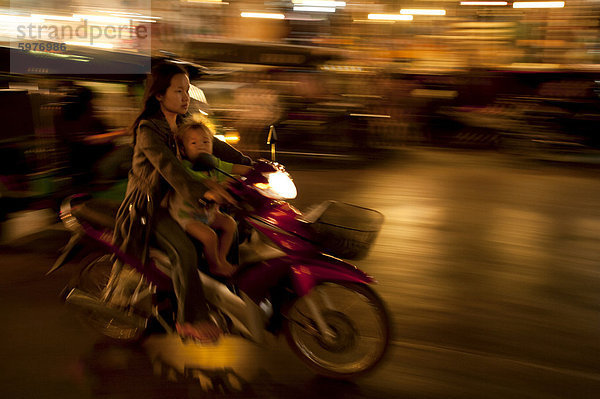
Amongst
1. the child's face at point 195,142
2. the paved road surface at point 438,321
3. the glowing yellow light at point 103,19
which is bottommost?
the paved road surface at point 438,321

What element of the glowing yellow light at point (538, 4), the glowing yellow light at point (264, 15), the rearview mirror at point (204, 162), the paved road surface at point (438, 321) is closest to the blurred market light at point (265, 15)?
the glowing yellow light at point (264, 15)

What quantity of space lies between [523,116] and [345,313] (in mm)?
9001

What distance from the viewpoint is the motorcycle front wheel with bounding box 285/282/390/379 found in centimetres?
307

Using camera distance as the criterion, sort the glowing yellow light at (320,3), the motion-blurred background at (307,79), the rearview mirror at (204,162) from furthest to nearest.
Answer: the glowing yellow light at (320,3), the motion-blurred background at (307,79), the rearview mirror at (204,162)

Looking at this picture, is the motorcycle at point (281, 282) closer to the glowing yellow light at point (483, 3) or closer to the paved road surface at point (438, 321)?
the paved road surface at point (438, 321)

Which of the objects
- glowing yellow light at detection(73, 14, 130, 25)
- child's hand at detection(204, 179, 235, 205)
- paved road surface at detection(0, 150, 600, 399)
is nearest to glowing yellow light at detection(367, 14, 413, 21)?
glowing yellow light at detection(73, 14, 130, 25)

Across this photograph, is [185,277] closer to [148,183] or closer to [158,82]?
[148,183]

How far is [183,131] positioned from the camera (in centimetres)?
307

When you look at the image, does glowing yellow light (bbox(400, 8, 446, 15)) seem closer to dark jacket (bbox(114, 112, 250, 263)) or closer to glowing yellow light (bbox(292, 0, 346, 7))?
glowing yellow light (bbox(292, 0, 346, 7))

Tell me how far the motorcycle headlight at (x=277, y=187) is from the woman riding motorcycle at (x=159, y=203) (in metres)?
0.37

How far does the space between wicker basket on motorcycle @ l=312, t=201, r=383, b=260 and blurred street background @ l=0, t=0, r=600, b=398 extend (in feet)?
2.16

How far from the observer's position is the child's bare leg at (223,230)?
3.16 m

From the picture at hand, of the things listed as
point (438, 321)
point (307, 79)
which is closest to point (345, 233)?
point (438, 321)

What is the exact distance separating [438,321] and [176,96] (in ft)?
7.66
